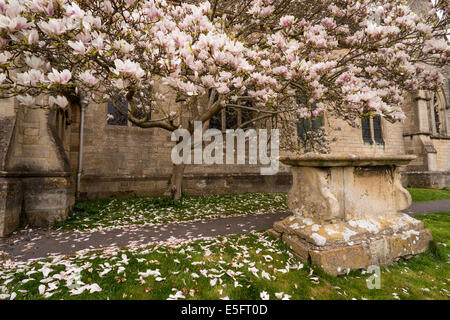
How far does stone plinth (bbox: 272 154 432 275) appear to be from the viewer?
102 inches

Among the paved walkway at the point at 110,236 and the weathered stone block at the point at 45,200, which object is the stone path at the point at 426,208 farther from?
the weathered stone block at the point at 45,200

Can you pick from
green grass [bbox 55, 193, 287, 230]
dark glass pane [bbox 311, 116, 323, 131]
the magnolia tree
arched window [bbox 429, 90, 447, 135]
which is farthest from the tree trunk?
arched window [bbox 429, 90, 447, 135]

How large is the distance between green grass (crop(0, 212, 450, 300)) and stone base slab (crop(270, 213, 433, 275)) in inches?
4.9

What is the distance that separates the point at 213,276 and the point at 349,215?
2.08 metres

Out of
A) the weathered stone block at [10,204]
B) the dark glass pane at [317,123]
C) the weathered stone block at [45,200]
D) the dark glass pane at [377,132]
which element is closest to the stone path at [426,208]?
the dark glass pane at [317,123]

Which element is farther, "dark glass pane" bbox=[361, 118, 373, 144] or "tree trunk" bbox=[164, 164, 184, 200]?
"dark glass pane" bbox=[361, 118, 373, 144]

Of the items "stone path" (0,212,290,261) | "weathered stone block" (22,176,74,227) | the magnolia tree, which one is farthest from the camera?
"weathered stone block" (22,176,74,227)

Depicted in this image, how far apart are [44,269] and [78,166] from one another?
6.27 meters

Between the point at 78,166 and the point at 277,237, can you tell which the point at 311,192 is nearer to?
the point at 277,237

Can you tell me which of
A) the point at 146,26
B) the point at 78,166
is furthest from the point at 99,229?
the point at 78,166

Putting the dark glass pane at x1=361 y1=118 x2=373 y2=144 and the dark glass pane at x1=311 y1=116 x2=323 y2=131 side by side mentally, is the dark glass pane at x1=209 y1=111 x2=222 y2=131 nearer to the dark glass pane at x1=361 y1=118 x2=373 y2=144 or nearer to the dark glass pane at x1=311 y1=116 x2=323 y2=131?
the dark glass pane at x1=311 y1=116 x2=323 y2=131

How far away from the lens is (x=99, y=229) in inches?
166

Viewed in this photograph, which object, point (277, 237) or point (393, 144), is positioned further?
point (393, 144)

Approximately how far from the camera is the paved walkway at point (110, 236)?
320 cm
